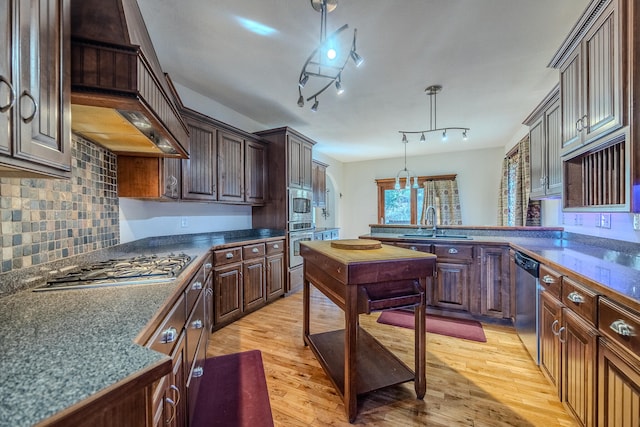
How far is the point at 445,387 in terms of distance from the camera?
72.9 inches

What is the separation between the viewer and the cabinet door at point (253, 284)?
3037 millimetres

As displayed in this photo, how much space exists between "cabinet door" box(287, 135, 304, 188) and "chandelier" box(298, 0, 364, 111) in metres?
1.01

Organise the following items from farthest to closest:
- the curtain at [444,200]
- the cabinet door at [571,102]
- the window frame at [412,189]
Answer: the window frame at [412,189], the curtain at [444,200], the cabinet door at [571,102]

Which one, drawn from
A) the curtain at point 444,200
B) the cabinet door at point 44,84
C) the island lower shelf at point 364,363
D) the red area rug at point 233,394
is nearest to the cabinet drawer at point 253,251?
the red area rug at point 233,394

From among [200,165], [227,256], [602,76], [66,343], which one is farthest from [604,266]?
[200,165]

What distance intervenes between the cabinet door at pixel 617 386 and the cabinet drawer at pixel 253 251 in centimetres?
278

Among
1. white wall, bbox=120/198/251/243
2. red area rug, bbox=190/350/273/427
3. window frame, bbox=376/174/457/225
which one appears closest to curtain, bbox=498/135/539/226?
window frame, bbox=376/174/457/225

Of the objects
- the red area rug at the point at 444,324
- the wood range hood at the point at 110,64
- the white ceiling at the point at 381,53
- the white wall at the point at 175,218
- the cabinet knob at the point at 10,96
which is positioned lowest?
the red area rug at the point at 444,324

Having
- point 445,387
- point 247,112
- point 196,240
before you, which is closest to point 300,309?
point 196,240

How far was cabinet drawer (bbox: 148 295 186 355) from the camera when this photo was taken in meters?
0.92

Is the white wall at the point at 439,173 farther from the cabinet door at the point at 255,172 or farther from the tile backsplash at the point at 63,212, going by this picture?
the tile backsplash at the point at 63,212

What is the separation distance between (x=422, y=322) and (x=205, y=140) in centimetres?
277

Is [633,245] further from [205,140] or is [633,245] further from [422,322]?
[205,140]

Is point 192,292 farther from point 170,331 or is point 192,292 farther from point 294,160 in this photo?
point 294,160
